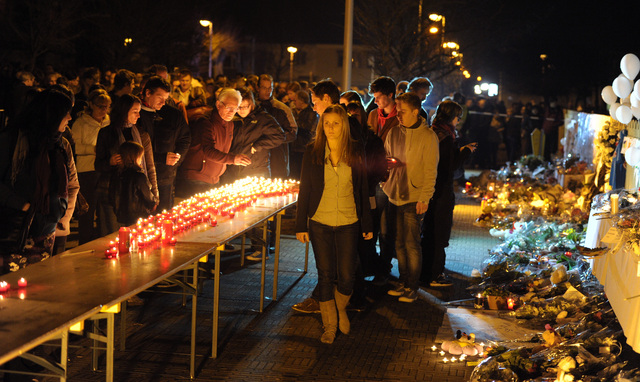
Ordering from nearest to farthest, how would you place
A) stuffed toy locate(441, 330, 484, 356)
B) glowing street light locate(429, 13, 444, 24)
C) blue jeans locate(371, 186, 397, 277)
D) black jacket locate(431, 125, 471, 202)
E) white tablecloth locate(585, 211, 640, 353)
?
white tablecloth locate(585, 211, 640, 353), stuffed toy locate(441, 330, 484, 356), blue jeans locate(371, 186, 397, 277), black jacket locate(431, 125, 471, 202), glowing street light locate(429, 13, 444, 24)

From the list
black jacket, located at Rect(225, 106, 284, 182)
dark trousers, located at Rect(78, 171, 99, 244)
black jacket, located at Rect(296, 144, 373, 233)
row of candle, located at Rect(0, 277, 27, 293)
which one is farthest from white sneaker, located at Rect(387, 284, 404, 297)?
row of candle, located at Rect(0, 277, 27, 293)

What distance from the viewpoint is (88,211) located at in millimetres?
8656

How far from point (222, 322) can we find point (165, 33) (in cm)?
2954

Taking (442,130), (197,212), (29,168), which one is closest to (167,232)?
(197,212)

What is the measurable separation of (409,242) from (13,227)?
3.85m

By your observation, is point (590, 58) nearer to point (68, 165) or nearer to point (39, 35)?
point (39, 35)

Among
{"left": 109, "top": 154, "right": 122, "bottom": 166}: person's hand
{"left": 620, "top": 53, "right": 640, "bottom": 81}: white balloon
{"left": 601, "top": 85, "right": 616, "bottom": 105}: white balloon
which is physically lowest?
{"left": 109, "top": 154, "right": 122, "bottom": 166}: person's hand

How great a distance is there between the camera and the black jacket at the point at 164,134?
8164mm

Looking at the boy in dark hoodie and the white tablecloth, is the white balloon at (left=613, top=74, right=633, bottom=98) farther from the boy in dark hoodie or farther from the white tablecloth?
the boy in dark hoodie

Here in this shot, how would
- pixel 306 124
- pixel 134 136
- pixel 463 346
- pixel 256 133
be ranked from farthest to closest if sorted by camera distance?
pixel 306 124 → pixel 256 133 → pixel 134 136 → pixel 463 346

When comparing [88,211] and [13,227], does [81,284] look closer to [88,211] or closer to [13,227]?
[13,227]

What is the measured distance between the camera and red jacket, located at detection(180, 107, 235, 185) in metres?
8.84

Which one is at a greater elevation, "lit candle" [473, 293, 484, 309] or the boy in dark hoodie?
the boy in dark hoodie

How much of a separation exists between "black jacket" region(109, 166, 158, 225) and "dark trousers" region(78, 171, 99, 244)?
1.59 m
